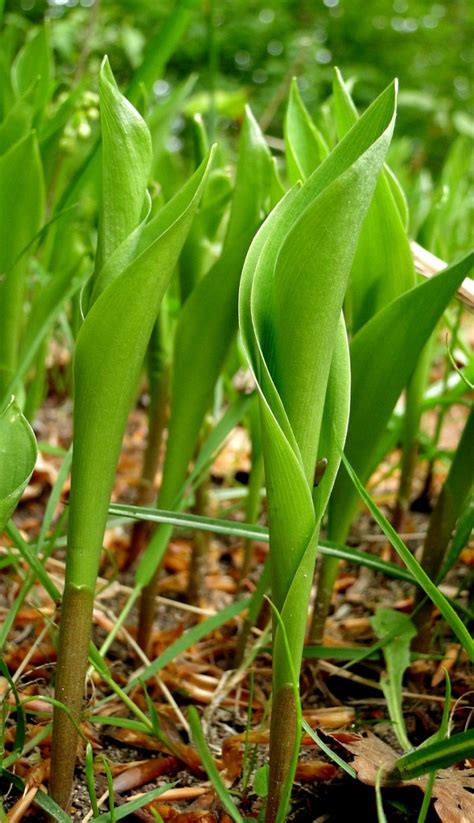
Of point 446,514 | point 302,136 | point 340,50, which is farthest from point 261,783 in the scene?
point 340,50

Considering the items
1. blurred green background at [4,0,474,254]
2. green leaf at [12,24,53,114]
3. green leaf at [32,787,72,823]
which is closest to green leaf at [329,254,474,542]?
green leaf at [32,787,72,823]

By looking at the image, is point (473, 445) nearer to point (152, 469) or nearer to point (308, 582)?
point (308, 582)

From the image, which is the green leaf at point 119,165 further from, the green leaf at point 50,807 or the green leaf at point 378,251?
the green leaf at point 50,807

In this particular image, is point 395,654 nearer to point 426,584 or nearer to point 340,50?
point 426,584

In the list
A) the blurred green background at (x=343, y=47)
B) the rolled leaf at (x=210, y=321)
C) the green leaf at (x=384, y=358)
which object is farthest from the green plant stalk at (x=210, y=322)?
the blurred green background at (x=343, y=47)

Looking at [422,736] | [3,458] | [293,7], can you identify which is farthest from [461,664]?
[293,7]

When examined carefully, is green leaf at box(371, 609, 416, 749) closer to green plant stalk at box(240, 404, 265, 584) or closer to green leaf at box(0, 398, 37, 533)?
green plant stalk at box(240, 404, 265, 584)
